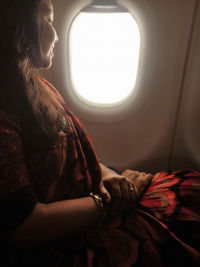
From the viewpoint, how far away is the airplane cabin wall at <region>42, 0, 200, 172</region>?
122cm

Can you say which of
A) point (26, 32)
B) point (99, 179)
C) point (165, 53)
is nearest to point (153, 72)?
point (165, 53)

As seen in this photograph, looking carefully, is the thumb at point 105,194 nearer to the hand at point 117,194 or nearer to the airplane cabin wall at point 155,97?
the hand at point 117,194

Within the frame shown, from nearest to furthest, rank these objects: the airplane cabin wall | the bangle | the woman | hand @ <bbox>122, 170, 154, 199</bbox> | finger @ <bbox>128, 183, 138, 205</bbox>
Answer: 1. the woman
2. the bangle
3. finger @ <bbox>128, 183, 138, 205</bbox>
4. hand @ <bbox>122, 170, 154, 199</bbox>
5. the airplane cabin wall

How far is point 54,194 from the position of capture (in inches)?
29.5

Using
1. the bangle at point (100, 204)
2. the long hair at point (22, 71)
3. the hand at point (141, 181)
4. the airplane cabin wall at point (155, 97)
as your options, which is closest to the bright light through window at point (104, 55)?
the airplane cabin wall at point (155, 97)

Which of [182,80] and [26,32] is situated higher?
[26,32]

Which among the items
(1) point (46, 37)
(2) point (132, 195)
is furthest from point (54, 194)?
(1) point (46, 37)

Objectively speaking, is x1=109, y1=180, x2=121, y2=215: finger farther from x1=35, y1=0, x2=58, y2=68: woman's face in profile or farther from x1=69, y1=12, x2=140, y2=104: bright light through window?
x1=69, y1=12, x2=140, y2=104: bright light through window

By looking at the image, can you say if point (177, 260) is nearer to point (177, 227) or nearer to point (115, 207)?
point (177, 227)

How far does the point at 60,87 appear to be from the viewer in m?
1.34

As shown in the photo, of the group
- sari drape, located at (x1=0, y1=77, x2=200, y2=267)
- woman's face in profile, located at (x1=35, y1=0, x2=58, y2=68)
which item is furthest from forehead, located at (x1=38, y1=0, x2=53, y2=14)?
sari drape, located at (x1=0, y1=77, x2=200, y2=267)

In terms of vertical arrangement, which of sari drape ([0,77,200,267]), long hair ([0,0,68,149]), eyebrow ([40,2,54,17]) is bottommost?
sari drape ([0,77,200,267])

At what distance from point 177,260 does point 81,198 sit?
36cm

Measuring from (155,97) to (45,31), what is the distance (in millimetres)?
881
